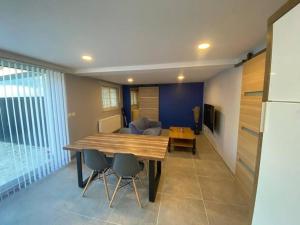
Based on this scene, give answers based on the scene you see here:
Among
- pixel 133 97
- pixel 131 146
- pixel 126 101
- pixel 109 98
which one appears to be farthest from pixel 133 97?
pixel 131 146

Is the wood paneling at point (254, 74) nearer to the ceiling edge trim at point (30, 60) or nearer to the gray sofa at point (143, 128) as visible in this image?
the gray sofa at point (143, 128)

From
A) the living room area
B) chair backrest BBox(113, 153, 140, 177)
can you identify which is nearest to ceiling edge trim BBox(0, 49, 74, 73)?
the living room area

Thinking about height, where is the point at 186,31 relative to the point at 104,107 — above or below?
above

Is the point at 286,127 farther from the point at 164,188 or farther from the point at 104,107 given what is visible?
the point at 104,107

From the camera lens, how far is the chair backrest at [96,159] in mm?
2002

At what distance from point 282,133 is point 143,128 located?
13.6ft

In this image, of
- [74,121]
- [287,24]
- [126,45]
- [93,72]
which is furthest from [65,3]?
[74,121]

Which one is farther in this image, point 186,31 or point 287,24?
point 186,31

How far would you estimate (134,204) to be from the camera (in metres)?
1.99

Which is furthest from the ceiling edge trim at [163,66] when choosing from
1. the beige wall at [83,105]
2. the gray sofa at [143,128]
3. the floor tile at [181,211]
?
the floor tile at [181,211]

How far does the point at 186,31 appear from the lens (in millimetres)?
1548

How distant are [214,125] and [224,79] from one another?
4.34ft

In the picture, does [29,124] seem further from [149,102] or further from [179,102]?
[179,102]

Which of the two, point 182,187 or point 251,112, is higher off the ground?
point 251,112
